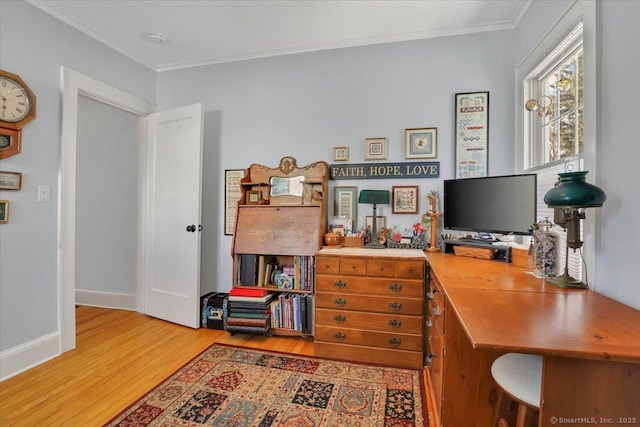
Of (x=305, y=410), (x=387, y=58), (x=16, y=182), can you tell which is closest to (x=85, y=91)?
(x=16, y=182)

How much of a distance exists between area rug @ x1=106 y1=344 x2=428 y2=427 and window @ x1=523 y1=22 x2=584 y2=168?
1.74 m

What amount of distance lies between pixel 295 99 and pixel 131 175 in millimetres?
2092

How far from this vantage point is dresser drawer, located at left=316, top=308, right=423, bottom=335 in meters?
2.06

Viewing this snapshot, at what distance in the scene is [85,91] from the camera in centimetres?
246

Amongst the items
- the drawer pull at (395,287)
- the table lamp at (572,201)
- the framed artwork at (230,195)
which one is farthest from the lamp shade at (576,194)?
the framed artwork at (230,195)

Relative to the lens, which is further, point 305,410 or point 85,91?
point 85,91

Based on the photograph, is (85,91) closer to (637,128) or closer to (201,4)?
(201,4)

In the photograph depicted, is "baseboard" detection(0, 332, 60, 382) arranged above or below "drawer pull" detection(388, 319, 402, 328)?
below

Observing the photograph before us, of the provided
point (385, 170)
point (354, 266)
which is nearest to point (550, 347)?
point (354, 266)

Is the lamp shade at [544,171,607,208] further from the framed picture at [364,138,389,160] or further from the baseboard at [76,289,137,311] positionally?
the baseboard at [76,289,137,311]

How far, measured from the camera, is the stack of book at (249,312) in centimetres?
246

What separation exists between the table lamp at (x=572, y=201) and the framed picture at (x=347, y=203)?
153cm

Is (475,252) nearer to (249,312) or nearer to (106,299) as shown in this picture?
(249,312)

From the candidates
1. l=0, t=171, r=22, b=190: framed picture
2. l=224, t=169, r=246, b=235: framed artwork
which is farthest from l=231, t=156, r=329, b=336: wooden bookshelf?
l=0, t=171, r=22, b=190: framed picture
